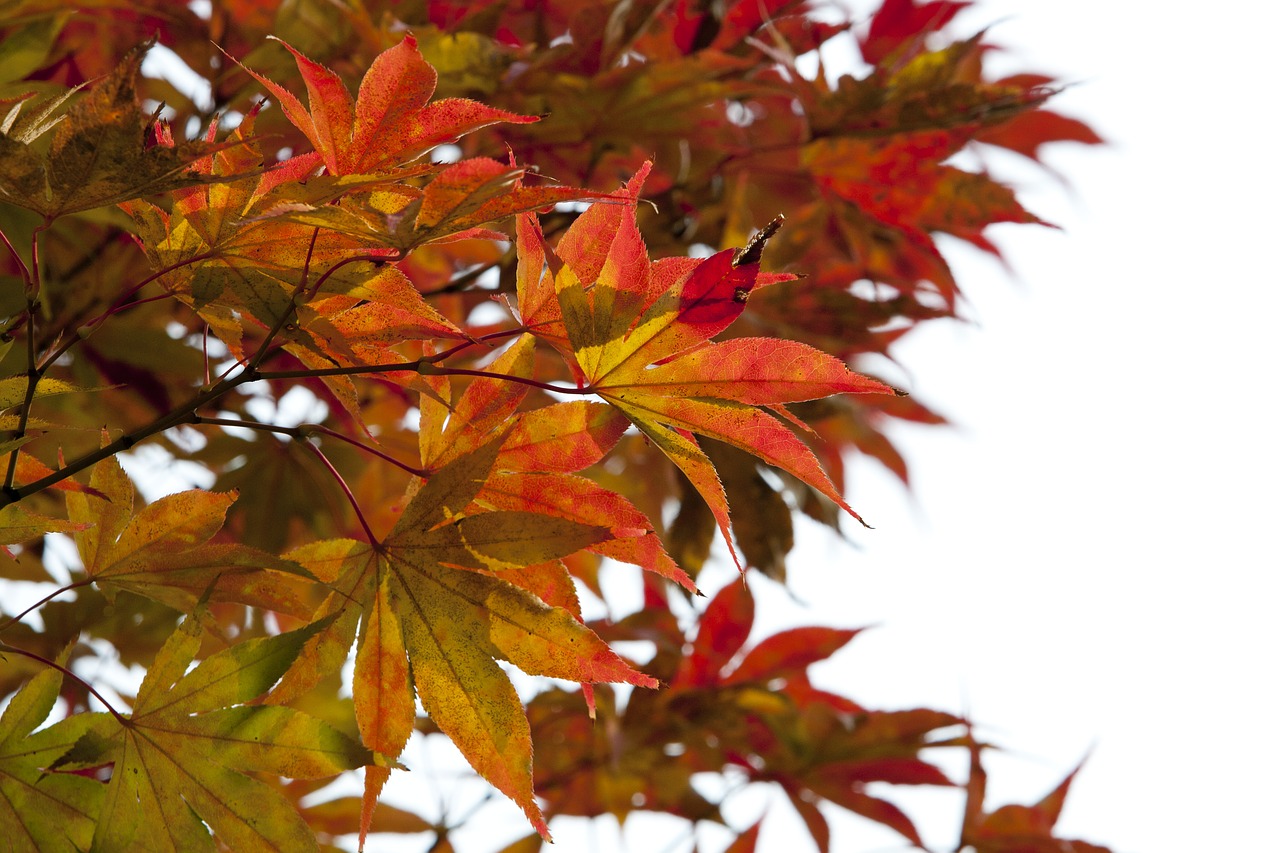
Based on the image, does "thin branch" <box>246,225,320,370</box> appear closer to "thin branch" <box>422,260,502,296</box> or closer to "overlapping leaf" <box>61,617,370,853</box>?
"overlapping leaf" <box>61,617,370,853</box>

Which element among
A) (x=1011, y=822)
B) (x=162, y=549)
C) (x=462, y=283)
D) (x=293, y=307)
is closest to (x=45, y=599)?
(x=162, y=549)

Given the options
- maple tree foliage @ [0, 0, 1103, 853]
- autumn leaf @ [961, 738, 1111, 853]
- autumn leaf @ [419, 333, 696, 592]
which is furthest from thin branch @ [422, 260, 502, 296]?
autumn leaf @ [961, 738, 1111, 853]

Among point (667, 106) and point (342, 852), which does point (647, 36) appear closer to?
point (667, 106)

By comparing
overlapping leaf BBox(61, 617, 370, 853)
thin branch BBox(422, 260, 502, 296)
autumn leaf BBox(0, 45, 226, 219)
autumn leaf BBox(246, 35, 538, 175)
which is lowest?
overlapping leaf BBox(61, 617, 370, 853)

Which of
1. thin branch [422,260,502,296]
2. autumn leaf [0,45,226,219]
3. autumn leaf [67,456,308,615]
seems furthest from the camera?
thin branch [422,260,502,296]

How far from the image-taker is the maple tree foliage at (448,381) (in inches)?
14.7

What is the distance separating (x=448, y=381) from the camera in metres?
0.47

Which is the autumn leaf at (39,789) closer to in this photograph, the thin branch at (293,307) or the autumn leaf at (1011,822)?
the thin branch at (293,307)

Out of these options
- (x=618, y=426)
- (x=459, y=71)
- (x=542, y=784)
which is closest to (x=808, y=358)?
(x=618, y=426)

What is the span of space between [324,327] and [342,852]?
0.54m

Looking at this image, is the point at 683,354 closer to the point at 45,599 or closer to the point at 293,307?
the point at 293,307

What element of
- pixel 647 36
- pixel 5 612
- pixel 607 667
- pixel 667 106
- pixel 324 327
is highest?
pixel 647 36

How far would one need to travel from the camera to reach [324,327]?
15.2 inches

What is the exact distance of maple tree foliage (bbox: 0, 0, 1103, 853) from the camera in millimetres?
372
